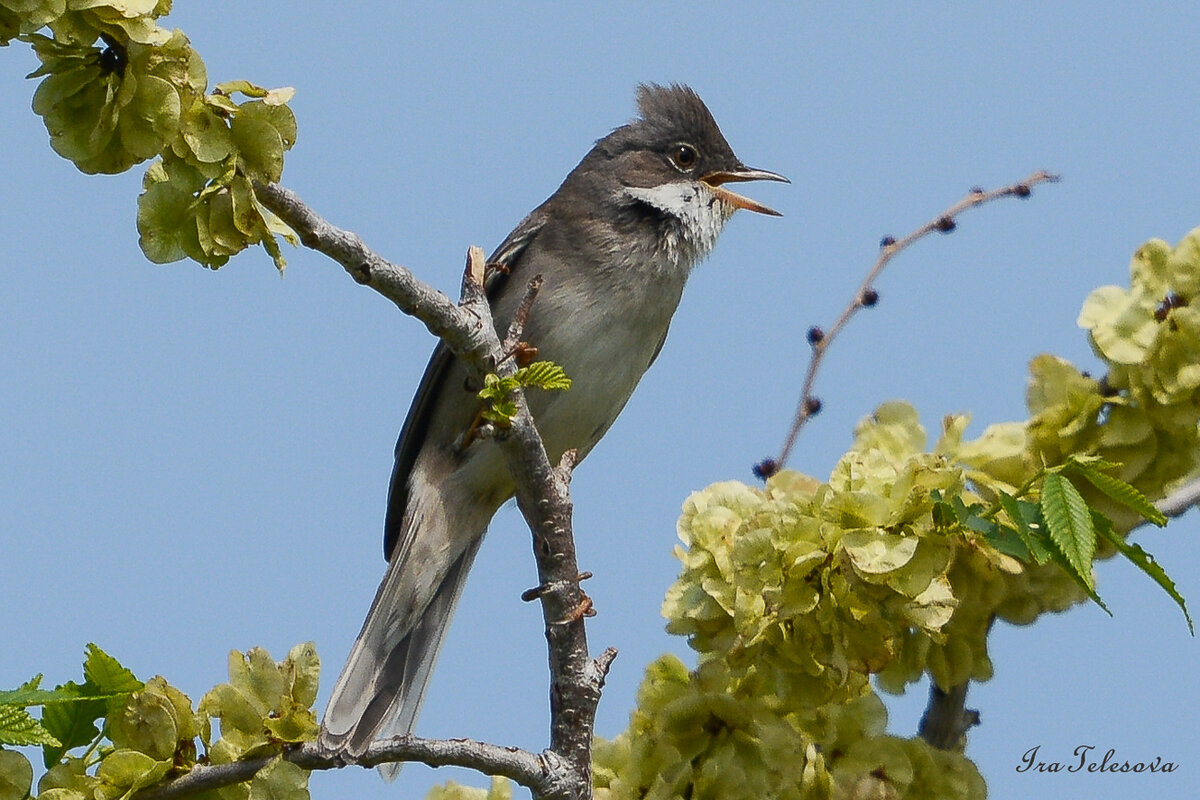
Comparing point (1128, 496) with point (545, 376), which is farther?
point (545, 376)

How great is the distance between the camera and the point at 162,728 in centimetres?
325

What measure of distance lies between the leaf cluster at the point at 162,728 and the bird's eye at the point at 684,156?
12.1 feet

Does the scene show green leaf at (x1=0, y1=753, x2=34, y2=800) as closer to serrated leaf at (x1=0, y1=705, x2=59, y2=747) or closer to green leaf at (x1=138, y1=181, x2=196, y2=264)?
serrated leaf at (x1=0, y1=705, x2=59, y2=747)

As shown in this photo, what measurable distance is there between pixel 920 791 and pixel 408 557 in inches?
101

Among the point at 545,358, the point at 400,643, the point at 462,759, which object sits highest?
the point at 545,358

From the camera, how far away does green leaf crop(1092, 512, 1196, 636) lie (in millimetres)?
2986

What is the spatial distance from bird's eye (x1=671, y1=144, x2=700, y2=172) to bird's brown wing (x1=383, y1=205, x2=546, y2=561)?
0.78 meters

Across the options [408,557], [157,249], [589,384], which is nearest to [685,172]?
[589,384]

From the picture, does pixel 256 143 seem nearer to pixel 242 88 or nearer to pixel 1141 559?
pixel 242 88

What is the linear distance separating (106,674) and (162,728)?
0.21m

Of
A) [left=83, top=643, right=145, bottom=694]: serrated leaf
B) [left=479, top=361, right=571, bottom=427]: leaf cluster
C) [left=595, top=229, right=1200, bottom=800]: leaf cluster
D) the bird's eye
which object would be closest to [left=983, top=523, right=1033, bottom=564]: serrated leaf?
[left=595, top=229, right=1200, bottom=800]: leaf cluster

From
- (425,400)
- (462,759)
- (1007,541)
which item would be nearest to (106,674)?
(462,759)

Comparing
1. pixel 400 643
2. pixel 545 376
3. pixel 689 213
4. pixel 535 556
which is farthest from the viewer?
pixel 689 213

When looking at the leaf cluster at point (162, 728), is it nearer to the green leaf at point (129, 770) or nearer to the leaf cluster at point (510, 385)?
the green leaf at point (129, 770)
